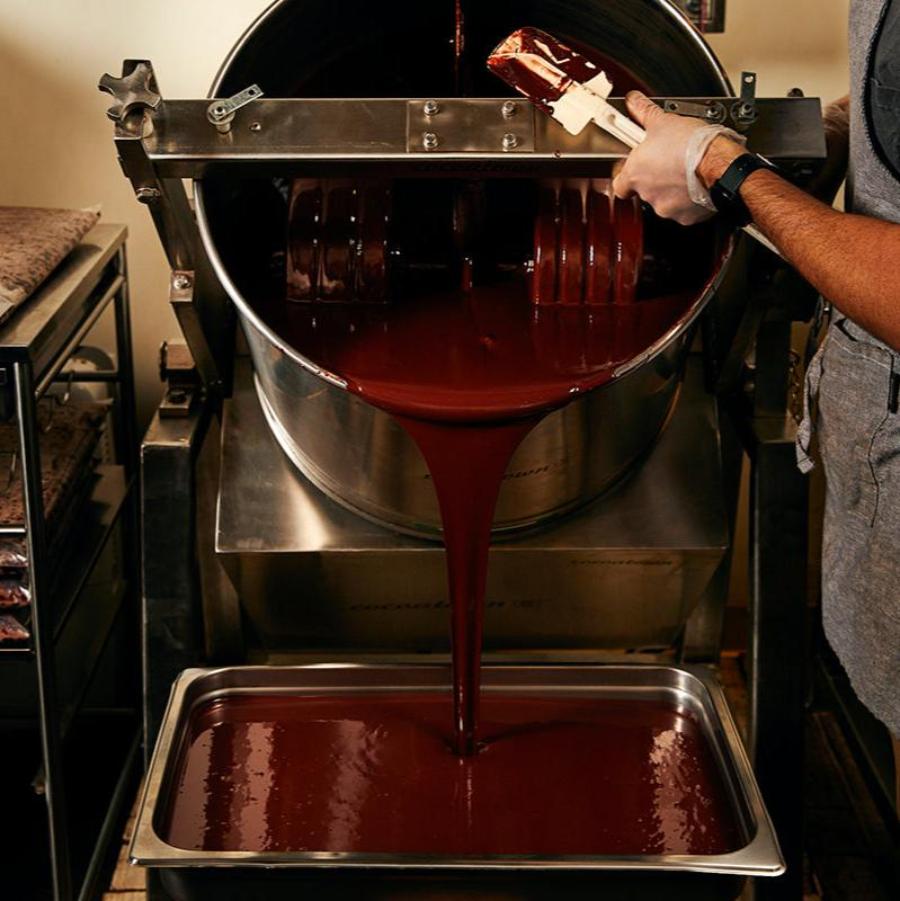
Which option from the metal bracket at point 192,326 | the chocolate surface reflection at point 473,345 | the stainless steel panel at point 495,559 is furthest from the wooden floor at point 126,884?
the chocolate surface reflection at point 473,345

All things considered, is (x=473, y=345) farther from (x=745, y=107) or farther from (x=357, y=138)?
(x=745, y=107)

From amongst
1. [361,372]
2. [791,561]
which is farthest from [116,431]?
[791,561]

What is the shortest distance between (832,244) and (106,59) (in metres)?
1.40

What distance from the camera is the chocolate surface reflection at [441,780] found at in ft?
5.11

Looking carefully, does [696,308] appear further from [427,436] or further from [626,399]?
[427,436]

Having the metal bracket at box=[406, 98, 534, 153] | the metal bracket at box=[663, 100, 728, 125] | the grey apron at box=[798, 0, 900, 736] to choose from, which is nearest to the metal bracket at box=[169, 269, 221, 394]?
the metal bracket at box=[406, 98, 534, 153]

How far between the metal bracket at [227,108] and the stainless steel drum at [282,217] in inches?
4.1

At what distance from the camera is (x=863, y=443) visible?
157 centimetres

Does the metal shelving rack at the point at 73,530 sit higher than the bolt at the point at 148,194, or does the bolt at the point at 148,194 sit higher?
the bolt at the point at 148,194

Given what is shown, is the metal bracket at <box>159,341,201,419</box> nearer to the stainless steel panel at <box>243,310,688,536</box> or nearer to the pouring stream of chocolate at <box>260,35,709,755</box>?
the stainless steel panel at <box>243,310,688,536</box>

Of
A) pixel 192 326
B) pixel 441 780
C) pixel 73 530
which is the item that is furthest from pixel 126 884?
pixel 192 326

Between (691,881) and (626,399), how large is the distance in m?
0.58

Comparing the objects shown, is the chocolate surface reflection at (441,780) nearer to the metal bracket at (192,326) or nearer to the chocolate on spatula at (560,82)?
the metal bracket at (192,326)

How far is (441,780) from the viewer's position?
1657 mm
